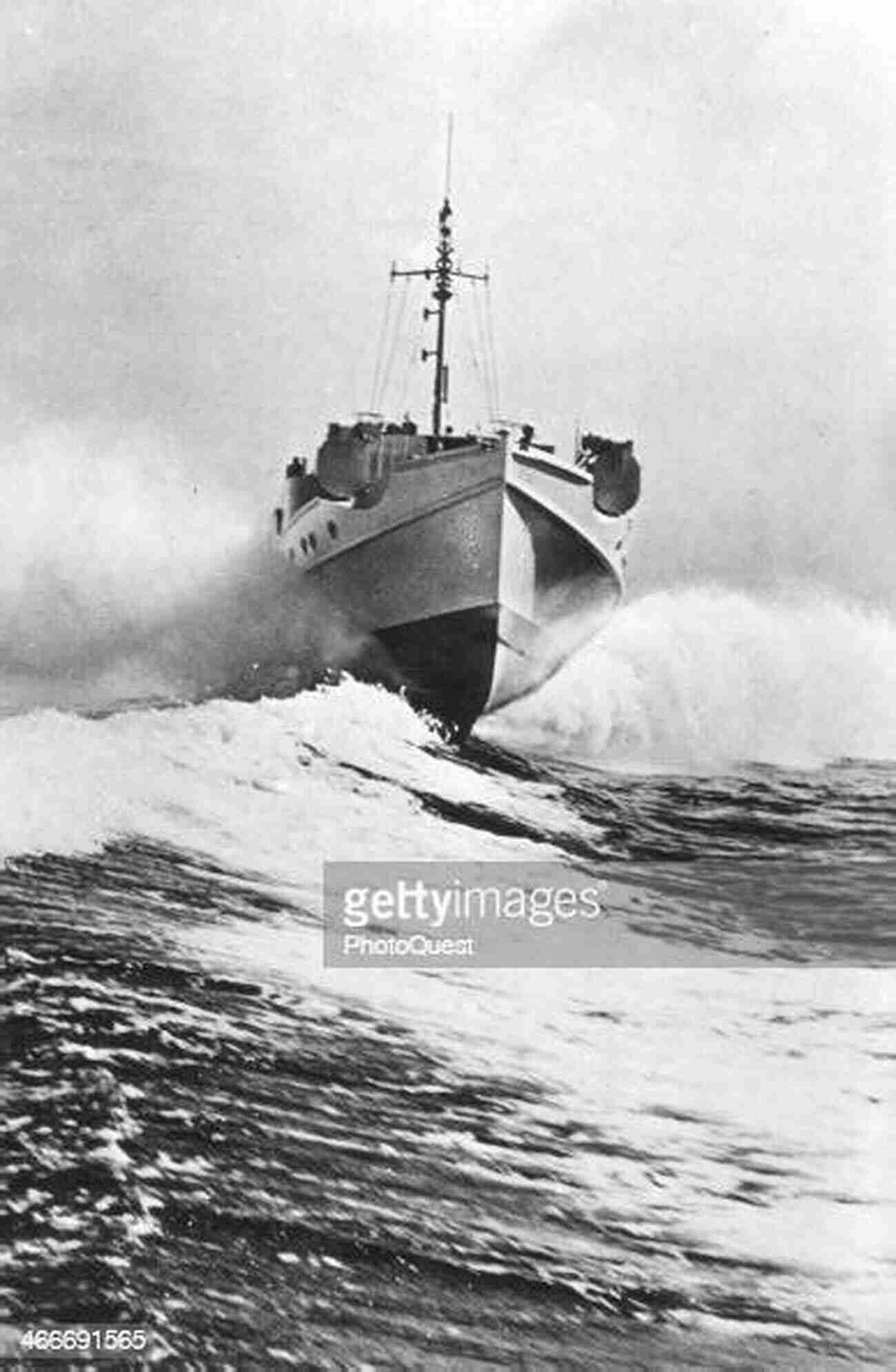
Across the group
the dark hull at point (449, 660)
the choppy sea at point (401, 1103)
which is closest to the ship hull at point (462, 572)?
the dark hull at point (449, 660)

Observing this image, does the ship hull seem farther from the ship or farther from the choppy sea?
the choppy sea

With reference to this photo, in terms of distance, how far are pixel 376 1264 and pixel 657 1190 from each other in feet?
6.12

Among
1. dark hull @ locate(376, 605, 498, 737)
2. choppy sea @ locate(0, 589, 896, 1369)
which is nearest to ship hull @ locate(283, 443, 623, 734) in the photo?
dark hull @ locate(376, 605, 498, 737)

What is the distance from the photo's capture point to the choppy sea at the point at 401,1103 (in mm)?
5172

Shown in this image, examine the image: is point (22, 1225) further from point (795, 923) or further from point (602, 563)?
point (602, 563)

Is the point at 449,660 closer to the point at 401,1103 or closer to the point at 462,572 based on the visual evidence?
the point at 462,572

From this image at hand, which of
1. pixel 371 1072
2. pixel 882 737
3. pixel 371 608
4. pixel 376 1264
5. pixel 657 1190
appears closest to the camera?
pixel 376 1264

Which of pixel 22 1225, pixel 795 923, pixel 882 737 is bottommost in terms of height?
pixel 22 1225

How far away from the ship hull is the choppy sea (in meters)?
6.21

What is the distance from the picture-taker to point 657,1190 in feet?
22.3

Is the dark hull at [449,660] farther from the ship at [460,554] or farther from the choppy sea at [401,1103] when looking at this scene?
the choppy sea at [401,1103]

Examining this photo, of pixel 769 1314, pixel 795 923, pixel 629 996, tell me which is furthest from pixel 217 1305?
pixel 795 923

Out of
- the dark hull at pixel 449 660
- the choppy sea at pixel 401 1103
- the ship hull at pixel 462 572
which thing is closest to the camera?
the choppy sea at pixel 401 1103

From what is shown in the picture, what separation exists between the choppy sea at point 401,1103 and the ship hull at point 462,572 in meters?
6.21
